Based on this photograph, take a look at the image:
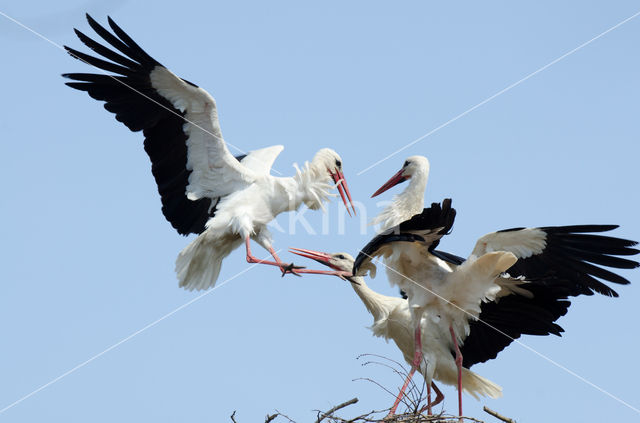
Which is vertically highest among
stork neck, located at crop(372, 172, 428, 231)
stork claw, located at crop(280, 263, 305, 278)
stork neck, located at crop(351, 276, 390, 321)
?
stork neck, located at crop(372, 172, 428, 231)

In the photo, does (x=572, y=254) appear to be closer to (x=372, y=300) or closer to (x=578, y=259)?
(x=578, y=259)

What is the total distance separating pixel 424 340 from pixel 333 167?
1584 millimetres

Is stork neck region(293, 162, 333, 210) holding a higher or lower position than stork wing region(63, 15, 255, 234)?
lower

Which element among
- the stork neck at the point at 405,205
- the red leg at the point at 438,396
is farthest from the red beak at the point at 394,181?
the red leg at the point at 438,396

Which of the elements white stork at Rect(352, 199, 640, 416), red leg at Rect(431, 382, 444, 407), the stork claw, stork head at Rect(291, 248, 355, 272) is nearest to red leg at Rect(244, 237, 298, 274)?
the stork claw

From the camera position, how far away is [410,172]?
6309 millimetres

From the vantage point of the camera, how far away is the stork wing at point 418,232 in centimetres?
481

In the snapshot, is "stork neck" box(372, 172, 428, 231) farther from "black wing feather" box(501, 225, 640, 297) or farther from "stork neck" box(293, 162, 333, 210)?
"stork neck" box(293, 162, 333, 210)

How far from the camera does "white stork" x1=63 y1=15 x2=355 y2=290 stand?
6.44m

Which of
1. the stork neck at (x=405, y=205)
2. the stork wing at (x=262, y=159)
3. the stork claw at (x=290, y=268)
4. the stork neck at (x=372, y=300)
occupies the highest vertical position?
the stork wing at (x=262, y=159)

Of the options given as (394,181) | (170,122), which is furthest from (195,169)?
(394,181)

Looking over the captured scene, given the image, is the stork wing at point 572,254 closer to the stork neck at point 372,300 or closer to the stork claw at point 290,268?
the stork neck at point 372,300

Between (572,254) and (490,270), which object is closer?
(490,270)

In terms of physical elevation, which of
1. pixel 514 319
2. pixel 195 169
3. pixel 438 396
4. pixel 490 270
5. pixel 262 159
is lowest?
pixel 438 396
